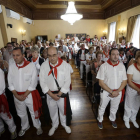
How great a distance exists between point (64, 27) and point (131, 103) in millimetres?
10440

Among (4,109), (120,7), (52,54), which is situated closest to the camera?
(52,54)

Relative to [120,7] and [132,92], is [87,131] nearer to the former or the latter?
[132,92]

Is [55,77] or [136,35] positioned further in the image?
[136,35]

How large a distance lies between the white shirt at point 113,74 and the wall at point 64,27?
10.2m

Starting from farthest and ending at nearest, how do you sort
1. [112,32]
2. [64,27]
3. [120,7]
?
[64,27] → [112,32] → [120,7]

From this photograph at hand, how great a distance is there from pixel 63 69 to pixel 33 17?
1060 cm

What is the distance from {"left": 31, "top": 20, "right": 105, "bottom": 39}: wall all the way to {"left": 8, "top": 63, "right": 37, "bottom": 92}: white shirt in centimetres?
1007

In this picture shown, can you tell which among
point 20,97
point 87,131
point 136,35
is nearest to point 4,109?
point 20,97

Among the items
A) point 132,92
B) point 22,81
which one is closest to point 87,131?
point 132,92

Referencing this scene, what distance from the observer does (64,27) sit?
1106 cm

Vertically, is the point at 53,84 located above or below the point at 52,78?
below

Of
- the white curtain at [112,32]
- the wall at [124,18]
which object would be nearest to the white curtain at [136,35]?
the wall at [124,18]

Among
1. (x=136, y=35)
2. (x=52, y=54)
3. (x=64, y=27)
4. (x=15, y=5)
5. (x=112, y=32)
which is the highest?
(x=15, y=5)

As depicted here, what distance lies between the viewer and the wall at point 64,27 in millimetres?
10750
